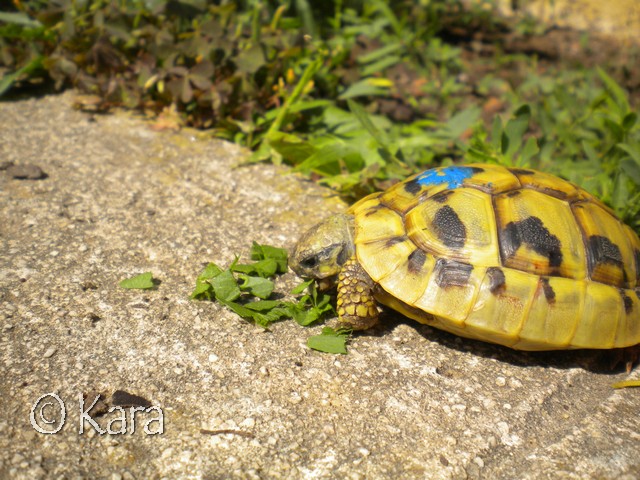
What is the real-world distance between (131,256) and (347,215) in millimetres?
979

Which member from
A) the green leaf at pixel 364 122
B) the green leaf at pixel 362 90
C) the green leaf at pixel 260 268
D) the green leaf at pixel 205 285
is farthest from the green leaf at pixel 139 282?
the green leaf at pixel 362 90

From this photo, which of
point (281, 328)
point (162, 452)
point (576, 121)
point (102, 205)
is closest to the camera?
point (162, 452)

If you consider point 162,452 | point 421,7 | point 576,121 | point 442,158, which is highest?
point 421,7

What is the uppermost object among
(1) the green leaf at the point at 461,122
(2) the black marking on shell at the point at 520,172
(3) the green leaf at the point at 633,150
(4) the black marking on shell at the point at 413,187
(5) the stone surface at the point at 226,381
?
(3) the green leaf at the point at 633,150

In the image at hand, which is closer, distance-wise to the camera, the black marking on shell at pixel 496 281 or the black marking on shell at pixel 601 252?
the black marking on shell at pixel 496 281

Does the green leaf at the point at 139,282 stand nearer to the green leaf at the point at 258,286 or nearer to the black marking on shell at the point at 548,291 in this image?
the green leaf at the point at 258,286

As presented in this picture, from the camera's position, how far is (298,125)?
3932 mm

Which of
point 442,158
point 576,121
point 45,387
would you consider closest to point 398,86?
point 442,158

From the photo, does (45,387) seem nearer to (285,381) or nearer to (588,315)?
(285,381)

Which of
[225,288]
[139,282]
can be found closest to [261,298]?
[225,288]

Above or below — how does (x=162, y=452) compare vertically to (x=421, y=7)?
below

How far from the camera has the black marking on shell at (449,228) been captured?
2363mm

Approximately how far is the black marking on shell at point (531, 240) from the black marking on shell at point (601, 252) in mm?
141

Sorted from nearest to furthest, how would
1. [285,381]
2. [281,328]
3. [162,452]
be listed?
[162,452] < [285,381] < [281,328]
